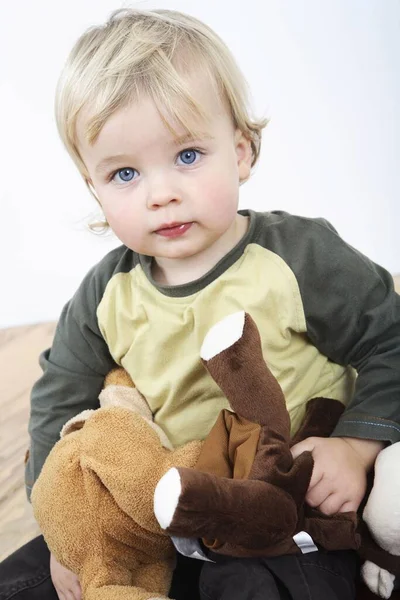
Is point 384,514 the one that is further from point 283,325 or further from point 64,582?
point 64,582

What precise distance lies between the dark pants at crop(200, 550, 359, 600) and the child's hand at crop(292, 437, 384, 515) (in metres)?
0.05

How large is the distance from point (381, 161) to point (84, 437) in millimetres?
→ 1334

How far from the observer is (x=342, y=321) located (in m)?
0.85

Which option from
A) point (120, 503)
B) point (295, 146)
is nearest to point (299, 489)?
point (120, 503)

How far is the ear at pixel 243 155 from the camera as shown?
87 centimetres

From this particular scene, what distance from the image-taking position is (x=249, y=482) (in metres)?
0.65

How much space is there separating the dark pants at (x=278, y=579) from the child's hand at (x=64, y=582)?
0.17 metres

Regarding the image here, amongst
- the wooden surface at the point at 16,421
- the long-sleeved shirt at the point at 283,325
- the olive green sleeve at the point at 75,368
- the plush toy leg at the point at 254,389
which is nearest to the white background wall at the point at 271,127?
the wooden surface at the point at 16,421

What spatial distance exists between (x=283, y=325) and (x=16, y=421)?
2.22 ft

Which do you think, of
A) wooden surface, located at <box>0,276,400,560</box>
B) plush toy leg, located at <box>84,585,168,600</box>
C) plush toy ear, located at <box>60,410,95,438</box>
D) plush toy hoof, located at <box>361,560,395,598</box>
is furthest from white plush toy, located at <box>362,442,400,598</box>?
wooden surface, located at <box>0,276,400,560</box>

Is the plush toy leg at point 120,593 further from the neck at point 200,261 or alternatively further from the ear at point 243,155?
the ear at point 243,155

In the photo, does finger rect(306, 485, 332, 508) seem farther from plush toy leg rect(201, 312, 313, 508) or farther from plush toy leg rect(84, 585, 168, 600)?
plush toy leg rect(84, 585, 168, 600)

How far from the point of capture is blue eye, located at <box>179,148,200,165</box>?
79 centimetres

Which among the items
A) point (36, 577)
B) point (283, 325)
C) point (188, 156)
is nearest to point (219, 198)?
point (188, 156)
